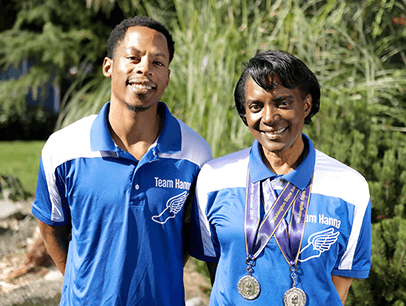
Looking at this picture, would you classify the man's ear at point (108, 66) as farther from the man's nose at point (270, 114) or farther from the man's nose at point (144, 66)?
the man's nose at point (270, 114)

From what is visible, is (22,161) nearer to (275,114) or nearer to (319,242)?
(275,114)

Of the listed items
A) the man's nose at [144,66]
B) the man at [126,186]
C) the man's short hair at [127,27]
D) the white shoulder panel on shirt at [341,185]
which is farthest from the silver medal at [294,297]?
the man's short hair at [127,27]

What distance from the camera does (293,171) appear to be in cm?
201

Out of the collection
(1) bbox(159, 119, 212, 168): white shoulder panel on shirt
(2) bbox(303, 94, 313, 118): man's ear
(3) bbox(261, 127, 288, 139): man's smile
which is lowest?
(1) bbox(159, 119, 212, 168): white shoulder panel on shirt

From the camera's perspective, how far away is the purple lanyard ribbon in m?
1.90

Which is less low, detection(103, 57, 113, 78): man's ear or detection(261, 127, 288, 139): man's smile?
detection(103, 57, 113, 78): man's ear

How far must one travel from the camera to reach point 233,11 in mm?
5051

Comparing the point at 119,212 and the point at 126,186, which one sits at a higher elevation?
the point at 126,186

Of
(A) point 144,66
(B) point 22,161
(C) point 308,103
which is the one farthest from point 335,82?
(B) point 22,161

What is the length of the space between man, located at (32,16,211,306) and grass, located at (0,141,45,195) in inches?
203

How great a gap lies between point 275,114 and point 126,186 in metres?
0.80

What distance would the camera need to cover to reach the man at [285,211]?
1.88 m

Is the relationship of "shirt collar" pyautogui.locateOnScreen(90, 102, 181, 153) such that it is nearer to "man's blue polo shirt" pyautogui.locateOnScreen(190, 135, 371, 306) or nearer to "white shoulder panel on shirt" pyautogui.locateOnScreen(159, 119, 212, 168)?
"white shoulder panel on shirt" pyautogui.locateOnScreen(159, 119, 212, 168)

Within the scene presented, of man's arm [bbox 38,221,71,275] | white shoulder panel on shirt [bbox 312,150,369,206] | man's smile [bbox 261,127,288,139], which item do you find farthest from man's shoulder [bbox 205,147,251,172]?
man's arm [bbox 38,221,71,275]
